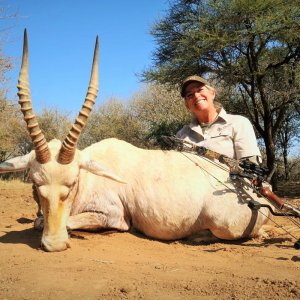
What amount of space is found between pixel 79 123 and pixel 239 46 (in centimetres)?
1132

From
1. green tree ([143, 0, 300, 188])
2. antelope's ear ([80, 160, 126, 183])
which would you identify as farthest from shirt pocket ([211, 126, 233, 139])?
green tree ([143, 0, 300, 188])

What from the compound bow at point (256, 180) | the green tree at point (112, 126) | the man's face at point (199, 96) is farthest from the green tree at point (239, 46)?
the green tree at point (112, 126)

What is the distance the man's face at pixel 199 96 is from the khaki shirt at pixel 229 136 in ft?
0.72

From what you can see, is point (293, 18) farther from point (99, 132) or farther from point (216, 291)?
point (99, 132)

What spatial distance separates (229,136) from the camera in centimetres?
495

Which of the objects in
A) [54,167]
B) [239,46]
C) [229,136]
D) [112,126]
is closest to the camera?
[54,167]

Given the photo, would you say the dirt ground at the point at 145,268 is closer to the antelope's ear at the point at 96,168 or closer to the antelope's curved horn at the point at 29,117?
the antelope's ear at the point at 96,168

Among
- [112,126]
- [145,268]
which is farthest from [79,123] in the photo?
[112,126]

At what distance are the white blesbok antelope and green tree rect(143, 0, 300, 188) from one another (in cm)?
887

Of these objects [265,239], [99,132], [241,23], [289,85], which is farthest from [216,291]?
[99,132]

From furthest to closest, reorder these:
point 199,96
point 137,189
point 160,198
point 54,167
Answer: point 199,96
point 137,189
point 160,198
point 54,167

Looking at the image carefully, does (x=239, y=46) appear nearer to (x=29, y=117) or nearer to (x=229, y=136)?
(x=229, y=136)

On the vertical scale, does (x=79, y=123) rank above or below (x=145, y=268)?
above

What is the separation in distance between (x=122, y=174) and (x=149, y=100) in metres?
26.2
